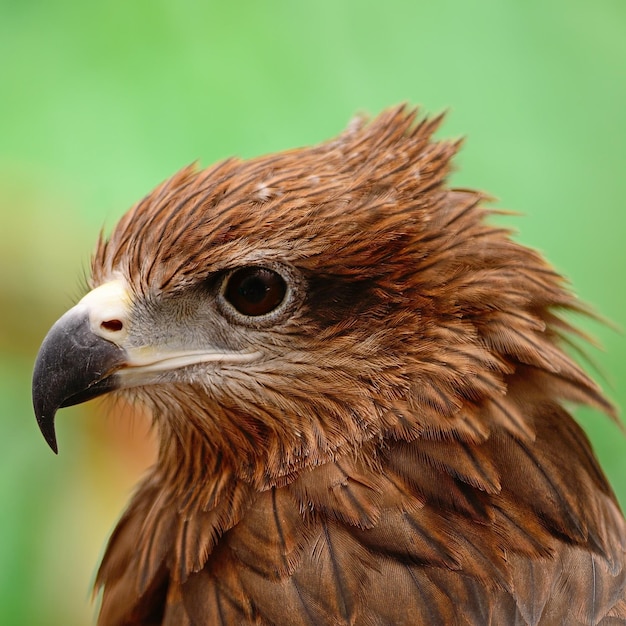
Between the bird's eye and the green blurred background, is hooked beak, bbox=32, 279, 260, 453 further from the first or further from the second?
the green blurred background

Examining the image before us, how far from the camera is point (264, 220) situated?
6.76 ft

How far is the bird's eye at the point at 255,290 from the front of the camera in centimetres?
209

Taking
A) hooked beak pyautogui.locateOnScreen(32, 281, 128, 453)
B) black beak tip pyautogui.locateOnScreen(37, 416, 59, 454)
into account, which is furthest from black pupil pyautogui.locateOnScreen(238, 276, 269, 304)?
black beak tip pyautogui.locateOnScreen(37, 416, 59, 454)

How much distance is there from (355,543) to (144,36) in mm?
2848

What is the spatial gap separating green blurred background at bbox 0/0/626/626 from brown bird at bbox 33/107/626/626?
1722mm

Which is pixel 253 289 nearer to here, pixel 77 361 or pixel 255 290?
pixel 255 290

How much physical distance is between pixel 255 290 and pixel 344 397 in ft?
1.04

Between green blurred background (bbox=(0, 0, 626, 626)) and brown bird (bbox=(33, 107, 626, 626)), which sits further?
green blurred background (bbox=(0, 0, 626, 626))

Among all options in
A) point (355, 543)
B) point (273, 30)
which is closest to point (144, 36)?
point (273, 30)

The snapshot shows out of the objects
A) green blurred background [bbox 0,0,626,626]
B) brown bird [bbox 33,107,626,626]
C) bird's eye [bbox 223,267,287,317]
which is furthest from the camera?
green blurred background [bbox 0,0,626,626]

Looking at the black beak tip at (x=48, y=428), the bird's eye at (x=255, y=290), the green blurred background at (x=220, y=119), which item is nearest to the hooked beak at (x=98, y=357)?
the black beak tip at (x=48, y=428)

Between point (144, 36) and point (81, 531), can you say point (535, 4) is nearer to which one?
point (144, 36)

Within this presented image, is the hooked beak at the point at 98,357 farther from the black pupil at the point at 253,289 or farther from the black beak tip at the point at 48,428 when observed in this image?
the black pupil at the point at 253,289

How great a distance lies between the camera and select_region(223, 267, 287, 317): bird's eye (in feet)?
6.85
